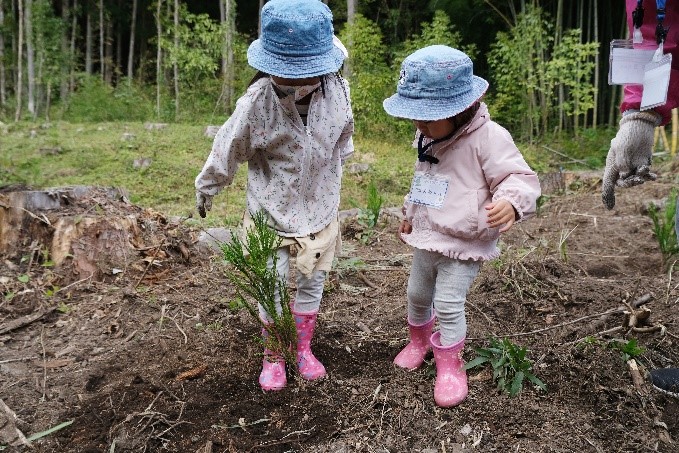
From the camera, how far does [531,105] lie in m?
9.97

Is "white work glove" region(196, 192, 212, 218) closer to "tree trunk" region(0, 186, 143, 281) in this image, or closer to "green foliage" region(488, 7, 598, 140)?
"tree trunk" region(0, 186, 143, 281)

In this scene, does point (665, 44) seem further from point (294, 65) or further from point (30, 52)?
point (30, 52)

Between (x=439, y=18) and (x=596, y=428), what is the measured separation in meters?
9.19

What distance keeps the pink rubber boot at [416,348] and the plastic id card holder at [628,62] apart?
3.73 feet

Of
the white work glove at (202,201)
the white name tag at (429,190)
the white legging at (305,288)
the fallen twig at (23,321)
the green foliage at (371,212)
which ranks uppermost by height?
the white name tag at (429,190)

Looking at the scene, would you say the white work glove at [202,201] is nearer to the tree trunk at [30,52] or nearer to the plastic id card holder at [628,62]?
the plastic id card holder at [628,62]

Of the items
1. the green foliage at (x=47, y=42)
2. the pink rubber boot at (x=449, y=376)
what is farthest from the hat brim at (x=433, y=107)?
the green foliage at (x=47, y=42)

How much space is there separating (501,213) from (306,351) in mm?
967

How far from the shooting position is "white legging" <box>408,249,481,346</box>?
6.40 feet

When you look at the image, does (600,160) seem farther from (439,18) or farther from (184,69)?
(184,69)

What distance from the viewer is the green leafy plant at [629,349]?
2.11 m

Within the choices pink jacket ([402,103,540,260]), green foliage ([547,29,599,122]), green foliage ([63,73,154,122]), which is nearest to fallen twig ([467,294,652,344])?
pink jacket ([402,103,540,260])

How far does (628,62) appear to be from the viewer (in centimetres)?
194

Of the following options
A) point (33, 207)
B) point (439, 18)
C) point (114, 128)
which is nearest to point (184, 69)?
point (114, 128)
